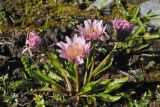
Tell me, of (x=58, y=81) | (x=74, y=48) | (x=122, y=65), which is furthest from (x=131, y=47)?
(x=74, y=48)

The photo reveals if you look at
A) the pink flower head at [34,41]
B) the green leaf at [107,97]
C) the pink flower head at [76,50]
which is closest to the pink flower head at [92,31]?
the pink flower head at [76,50]

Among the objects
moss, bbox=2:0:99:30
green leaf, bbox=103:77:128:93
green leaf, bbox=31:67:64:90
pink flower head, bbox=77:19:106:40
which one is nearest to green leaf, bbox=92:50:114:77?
green leaf, bbox=103:77:128:93

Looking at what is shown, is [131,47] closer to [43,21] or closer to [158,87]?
A: [158,87]

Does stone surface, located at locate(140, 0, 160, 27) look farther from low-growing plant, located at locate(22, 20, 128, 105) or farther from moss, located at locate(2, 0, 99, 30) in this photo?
low-growing plant, located at locate(22, 20, 128, 105)

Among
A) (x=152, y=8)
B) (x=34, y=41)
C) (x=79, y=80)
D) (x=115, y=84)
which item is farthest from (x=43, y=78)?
(x=152, y=8)

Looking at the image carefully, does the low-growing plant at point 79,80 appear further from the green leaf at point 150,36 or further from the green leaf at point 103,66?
the green leaf at point 150,36

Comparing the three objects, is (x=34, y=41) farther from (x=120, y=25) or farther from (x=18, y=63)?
(x=18, y=63)
